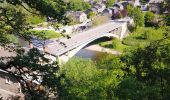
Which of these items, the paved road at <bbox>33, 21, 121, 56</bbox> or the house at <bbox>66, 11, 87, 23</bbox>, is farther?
the house at <bbox>66, 11, 87, 23</bbox>

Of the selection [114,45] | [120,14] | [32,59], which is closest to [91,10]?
[120,14]

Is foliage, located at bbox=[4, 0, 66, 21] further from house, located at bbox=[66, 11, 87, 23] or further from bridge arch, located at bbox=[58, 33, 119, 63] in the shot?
house, located at bbox=[66, 11, 87, 23]

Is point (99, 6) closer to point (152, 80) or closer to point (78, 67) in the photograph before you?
point (78, 67)

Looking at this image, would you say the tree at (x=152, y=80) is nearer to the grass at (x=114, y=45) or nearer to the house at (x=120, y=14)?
the grass at (x=114, y=45)

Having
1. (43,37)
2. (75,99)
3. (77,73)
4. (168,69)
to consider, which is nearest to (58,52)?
(77,73)

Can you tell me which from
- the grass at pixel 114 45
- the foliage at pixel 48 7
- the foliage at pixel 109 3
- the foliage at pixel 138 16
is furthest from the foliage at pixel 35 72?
the foliage at pixel 109 3

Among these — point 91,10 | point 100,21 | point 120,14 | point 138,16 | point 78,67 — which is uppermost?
point 91,10

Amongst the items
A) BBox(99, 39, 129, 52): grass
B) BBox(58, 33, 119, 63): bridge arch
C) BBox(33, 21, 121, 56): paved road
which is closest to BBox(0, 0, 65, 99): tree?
BBox(58, 33, 119, 63): bridge arch
